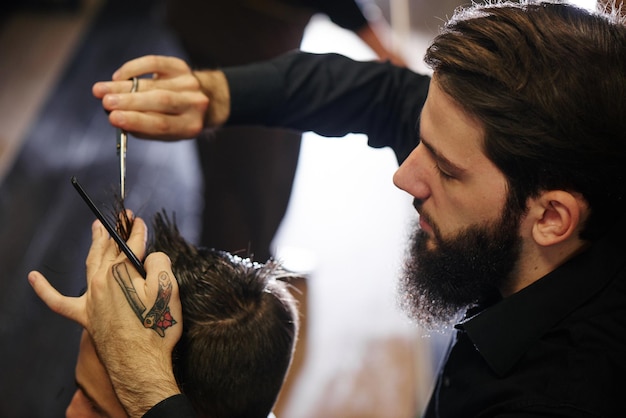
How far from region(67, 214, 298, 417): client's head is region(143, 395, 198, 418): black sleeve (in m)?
0.15

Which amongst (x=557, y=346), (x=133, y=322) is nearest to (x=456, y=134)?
(x=557, y=346)

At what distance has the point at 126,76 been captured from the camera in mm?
1775

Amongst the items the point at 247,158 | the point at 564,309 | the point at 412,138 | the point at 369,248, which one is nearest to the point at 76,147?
the point at 247,158

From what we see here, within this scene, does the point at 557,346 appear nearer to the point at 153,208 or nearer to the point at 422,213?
the point at 422,213

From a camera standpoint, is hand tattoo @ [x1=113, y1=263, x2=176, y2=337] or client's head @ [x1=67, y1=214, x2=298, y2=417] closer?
hand tattoo @ [x1=113, y1=263, x2=176, y2=337]

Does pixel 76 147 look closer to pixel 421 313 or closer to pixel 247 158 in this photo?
pixel 247 158

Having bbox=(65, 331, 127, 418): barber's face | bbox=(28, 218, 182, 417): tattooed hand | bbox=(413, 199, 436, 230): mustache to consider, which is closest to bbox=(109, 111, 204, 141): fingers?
bbox=(28, 218, 182, 417): tattooed hand

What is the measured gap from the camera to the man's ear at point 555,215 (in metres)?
1.54

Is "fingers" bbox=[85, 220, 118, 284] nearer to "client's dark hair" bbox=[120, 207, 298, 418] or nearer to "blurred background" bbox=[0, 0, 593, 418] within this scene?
"client's dark hair" bbox=[120, 207, 298, 418]

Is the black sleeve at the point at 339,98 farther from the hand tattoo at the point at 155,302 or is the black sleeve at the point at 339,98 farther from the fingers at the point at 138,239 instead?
the hand tattoo at the point at 155,302

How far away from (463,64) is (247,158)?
1.85 metres

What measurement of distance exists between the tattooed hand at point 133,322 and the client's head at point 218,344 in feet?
0.30

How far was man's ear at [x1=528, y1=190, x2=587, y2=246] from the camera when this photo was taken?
154 centimetres

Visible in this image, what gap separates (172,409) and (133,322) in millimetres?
184
